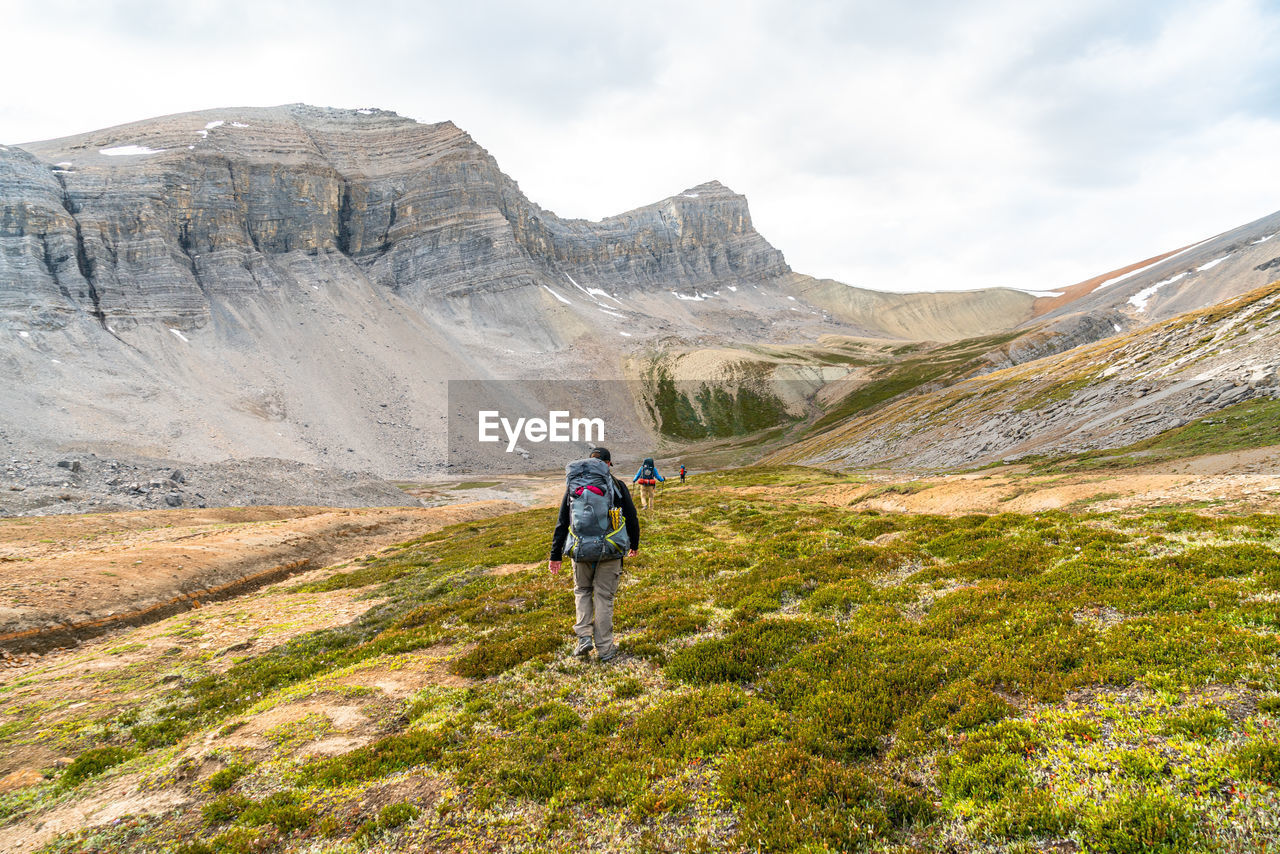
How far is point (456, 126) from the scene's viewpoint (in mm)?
197375

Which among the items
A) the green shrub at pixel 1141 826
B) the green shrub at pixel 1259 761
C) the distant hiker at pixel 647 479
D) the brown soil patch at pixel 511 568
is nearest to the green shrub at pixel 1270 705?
the green shrub at pixel 1259 761

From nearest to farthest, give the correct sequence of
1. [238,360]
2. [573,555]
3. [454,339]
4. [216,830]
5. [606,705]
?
1. [216,830]
2. [606,705]
3. [573,555]
4. [238,360]
5. [454,339]

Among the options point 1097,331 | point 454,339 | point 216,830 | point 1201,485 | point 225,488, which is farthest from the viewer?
point 454,339

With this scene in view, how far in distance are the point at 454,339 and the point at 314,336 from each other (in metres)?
35.7

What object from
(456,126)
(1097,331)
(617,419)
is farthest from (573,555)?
(456,126)

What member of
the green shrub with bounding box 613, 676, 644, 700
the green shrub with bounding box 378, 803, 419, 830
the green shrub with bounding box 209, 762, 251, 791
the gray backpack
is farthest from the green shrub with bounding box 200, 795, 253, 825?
the gray backpack

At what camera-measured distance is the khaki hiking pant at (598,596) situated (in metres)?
12.3

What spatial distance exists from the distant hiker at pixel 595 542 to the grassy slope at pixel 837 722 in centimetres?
95

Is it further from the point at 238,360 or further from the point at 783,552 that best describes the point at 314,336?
the point at 783,552

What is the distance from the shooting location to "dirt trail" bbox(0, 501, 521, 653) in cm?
2084

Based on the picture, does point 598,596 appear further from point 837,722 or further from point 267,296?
point 267,296

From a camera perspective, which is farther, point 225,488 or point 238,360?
point 238,360

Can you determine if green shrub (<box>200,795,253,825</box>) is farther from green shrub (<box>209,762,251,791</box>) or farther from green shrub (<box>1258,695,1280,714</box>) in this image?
green shrub (<box>1258,695,1280,714</box>)

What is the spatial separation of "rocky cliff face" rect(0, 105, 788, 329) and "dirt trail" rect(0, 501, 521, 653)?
106m
